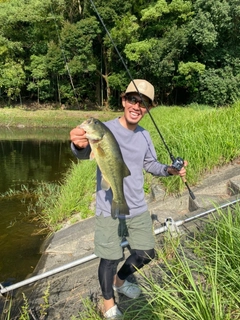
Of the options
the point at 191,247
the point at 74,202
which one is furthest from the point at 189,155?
the point at 191,247

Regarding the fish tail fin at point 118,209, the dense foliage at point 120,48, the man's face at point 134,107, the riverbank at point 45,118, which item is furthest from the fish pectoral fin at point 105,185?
the riverbank at point 45,118

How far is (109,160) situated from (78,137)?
284 mm

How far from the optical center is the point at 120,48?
28.7 m

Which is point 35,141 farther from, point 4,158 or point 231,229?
point 231,229

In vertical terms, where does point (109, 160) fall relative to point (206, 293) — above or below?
above

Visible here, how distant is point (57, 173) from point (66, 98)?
23.6 m

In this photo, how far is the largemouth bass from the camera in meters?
2.13

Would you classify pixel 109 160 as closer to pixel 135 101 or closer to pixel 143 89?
pixel 135 101

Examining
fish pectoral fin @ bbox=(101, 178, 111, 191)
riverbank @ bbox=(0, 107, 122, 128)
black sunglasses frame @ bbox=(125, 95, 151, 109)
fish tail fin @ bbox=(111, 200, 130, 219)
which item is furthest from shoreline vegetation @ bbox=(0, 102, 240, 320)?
riverbank @ bbox=(0, 107, 122, 128)

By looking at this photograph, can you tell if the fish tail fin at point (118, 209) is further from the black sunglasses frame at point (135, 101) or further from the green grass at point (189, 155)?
the green grass at point (189, 155)

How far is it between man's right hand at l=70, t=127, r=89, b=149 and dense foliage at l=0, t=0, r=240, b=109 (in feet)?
73.9

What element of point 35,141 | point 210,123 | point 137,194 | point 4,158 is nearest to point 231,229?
point 137,194

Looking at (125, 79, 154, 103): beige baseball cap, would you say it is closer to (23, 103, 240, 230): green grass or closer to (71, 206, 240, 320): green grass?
(71, 206, 240, 320): green grass

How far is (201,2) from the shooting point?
23.6 m
